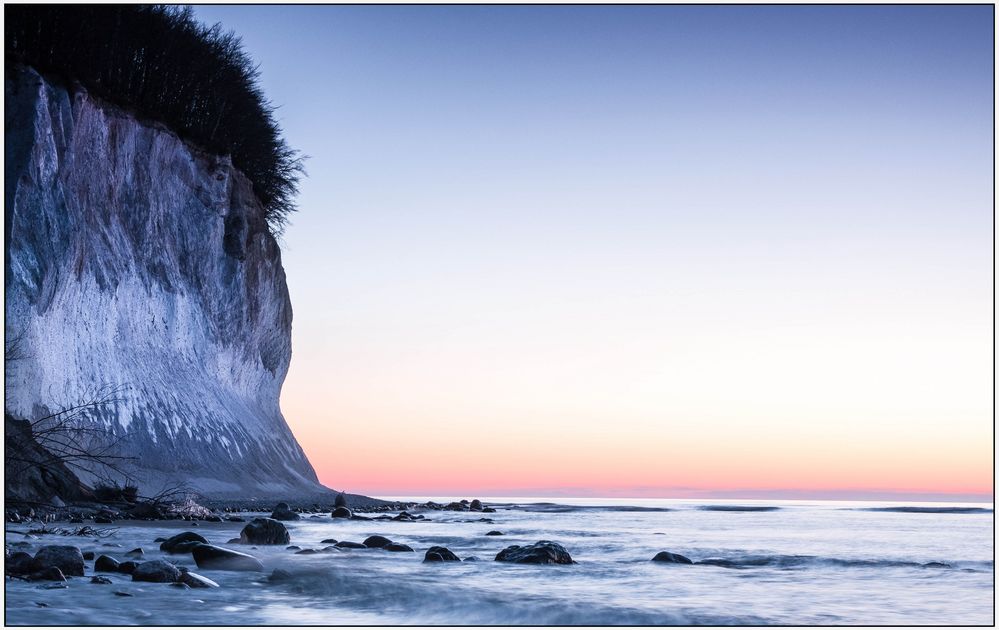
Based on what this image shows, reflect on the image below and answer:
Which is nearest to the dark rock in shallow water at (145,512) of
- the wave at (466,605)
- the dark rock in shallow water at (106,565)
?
the wave at (466,605)

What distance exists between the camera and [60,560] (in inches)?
356

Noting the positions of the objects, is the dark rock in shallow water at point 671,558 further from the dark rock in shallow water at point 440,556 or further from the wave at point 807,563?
the dark rock in shallow water at point 440,556

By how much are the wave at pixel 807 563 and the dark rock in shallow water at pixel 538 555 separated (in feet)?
9.29

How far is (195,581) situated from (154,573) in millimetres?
455

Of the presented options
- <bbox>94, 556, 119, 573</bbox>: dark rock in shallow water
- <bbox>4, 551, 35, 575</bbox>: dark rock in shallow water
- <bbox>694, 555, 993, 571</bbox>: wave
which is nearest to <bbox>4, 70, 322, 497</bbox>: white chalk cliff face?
<bbox>94, 556, 119, 573</bbox>: dark rock in shallow water

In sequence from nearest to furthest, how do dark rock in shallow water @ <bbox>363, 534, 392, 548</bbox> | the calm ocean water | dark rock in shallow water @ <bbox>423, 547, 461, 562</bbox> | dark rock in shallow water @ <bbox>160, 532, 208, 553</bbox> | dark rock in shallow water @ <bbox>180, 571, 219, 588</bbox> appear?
1. the calm ocean water
2. dark rock in shallow water @ <bbox>180, 571, 219, 588</bbox>
3. dark rock in shallow water @ <bbox>160, 532, 208, 553</bbox>
4. dark rock in shallow water @ <bbox>423, 547, 461, 562</bbox>
5. dark rock in shallow water @ <bbox>363, 534, 392, 548</bbox>

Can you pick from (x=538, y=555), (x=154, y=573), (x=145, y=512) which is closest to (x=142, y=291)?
(x=145, y=512)

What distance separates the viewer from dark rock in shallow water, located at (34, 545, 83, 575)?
351 inches

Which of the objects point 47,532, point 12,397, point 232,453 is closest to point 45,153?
point 12,397

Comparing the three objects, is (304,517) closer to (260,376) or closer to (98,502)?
(98,502)

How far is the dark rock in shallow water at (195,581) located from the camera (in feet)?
29.8

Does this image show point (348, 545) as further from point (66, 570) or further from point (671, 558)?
point (66, 570)

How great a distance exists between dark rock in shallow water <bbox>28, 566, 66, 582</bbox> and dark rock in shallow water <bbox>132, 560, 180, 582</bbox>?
700 millimetres

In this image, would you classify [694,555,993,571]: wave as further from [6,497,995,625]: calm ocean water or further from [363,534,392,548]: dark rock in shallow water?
[363,534,392,548]: dark rock in shallow water
